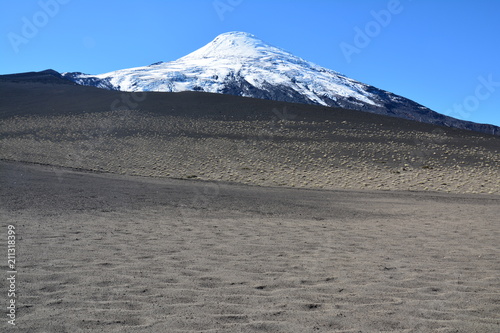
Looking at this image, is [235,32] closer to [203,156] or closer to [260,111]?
[260,111]

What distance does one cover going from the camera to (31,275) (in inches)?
204

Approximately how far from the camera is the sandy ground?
4074 mm

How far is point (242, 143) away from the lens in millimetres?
32156

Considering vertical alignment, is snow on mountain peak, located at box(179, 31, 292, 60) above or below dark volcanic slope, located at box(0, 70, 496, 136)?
above

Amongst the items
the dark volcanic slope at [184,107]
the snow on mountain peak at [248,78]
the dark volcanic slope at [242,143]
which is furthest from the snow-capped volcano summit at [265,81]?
the dark volcanic slope at [242,143]

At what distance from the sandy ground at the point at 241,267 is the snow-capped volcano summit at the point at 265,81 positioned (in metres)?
108

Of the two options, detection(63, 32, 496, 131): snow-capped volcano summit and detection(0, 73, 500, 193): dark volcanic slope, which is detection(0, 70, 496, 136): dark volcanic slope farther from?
detection(63, 32, 496, 131): snow-capped volcano summit

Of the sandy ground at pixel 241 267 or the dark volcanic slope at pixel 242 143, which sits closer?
the sandy ground at pixel 241 267

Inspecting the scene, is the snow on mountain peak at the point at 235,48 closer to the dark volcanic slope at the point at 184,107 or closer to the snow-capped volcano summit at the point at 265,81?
the snow-capped volcano summit at the point at 265,81

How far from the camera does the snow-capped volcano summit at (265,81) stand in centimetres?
12669

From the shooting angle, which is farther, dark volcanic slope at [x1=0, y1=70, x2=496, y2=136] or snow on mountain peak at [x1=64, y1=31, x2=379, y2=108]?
snow on mountain peak at [x1=64, y1=31, x2=379, y2=108]

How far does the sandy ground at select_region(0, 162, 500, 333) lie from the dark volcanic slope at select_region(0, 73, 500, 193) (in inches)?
439

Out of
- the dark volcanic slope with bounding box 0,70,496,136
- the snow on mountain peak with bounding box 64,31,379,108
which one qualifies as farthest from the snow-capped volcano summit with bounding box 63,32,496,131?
the dark volcanic slope with bounding box 0,70,496,136

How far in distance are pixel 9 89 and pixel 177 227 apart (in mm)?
51897
